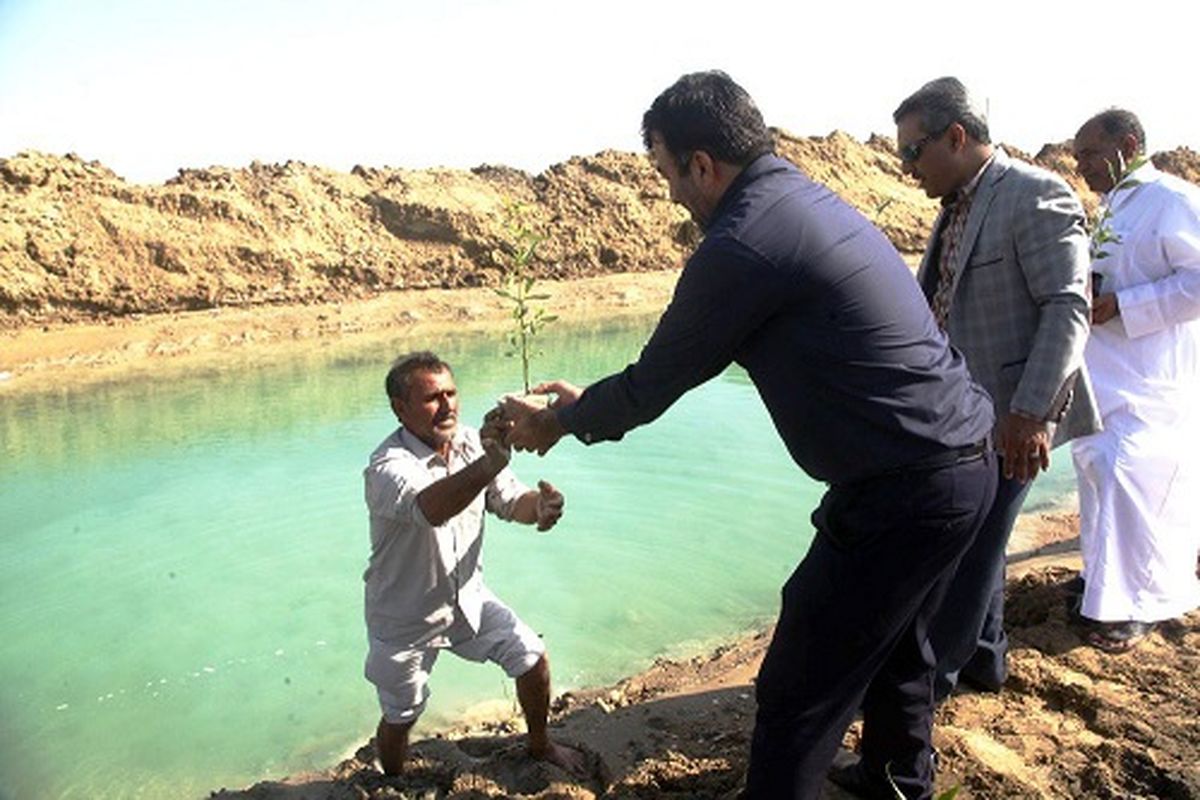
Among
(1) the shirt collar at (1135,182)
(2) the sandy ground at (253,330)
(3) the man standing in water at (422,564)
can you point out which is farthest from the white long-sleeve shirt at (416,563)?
(2) the sandy ground at (253,330)

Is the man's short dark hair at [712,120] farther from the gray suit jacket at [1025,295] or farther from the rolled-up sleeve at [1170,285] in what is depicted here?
the rolled-up sleeve at [1170,285]

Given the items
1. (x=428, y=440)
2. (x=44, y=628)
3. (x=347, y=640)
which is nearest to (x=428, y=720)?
(x=347, y=640)

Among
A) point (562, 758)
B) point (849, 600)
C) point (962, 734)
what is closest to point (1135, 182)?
point (962, 734)

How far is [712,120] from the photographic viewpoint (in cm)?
234

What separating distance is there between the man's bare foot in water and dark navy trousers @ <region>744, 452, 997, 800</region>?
3.26ft

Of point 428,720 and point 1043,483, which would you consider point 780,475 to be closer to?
point 1043,483

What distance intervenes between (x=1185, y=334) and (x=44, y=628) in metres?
6.50

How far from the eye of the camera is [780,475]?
865cm

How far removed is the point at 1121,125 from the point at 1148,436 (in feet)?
4.42

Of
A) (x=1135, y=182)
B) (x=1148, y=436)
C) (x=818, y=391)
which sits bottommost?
(x=1148, y=436)

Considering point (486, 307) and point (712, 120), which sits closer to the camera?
point (712, 120)

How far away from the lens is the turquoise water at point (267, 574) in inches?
191

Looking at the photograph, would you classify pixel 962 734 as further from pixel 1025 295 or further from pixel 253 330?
pixel 253 330

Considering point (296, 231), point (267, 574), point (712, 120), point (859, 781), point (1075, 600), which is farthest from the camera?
point (296, 231)
